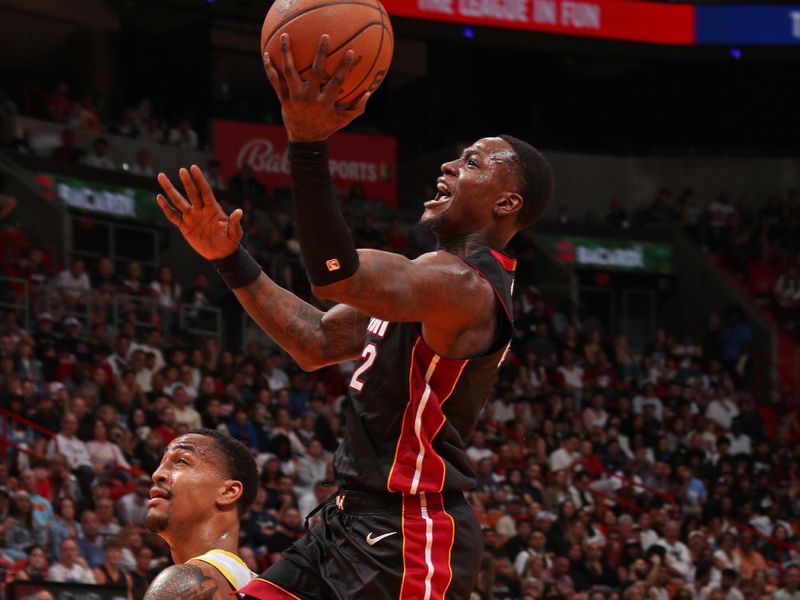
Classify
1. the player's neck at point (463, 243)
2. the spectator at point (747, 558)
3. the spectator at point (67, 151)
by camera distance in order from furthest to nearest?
the spectator at point (67, 151) → the spectator at point (747, 558) → the player's neck at point (463, 243)

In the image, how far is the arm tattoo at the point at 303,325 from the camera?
4336 millimetres

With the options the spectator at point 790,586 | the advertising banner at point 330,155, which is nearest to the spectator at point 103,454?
the spectator at point 790,586

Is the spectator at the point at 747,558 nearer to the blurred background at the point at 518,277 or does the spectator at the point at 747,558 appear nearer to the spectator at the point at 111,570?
the blurred background at the point at 518,277

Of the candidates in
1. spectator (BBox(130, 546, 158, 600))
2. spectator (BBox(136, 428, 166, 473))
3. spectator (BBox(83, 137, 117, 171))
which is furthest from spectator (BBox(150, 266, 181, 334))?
spectator (BBox(130, 546, 158, 600))

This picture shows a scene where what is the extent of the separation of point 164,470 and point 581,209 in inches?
797

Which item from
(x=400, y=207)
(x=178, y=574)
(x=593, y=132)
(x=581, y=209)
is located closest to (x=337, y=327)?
(x=178, y=574)

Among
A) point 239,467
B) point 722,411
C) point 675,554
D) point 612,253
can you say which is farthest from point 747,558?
point 239,467

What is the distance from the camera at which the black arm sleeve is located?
11.4 feet

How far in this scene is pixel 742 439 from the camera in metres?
18.1

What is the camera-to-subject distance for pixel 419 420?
394 cm

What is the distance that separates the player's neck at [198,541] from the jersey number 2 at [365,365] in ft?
2.36

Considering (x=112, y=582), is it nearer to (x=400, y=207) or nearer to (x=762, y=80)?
(x=400, y=207)

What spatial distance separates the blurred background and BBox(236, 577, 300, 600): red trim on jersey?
215 inches

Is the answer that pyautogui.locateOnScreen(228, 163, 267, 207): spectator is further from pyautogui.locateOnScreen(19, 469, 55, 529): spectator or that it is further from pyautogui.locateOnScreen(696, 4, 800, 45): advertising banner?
pyautogui.locateOnScreen(19, 469, 55, 529): spectator
